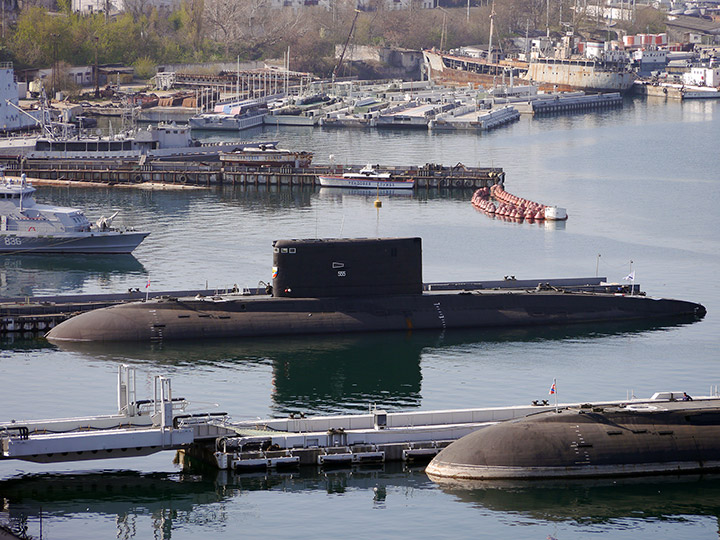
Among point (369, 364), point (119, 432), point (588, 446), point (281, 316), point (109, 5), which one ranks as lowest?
point (369, 364)

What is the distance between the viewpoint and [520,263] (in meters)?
69.2

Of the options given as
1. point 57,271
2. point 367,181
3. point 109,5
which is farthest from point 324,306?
point 109,5

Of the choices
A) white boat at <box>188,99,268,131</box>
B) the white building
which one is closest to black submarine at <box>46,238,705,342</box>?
white boat at <box>188,99,268,131</box>

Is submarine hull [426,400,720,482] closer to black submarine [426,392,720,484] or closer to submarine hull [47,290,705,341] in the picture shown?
black submarine [426,392,720,484]

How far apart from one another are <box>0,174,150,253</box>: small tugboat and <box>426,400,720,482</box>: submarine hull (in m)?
37.8

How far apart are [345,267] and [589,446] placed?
16.7 m

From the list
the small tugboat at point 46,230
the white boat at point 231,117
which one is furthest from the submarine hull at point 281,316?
the white boat at point 231,117

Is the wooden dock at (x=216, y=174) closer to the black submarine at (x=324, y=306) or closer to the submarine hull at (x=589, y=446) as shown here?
the black submarine at (x=324, y=306)

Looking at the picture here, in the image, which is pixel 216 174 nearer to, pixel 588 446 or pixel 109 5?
pixel 588 446

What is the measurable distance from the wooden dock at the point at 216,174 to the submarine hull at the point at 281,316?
138 feet

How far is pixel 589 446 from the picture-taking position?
3672 cm

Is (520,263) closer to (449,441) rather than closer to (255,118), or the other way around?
(449,441)

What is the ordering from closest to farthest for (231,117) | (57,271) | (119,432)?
(119,432) < (57,271) < (231,117)

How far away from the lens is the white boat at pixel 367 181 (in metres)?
95.4
